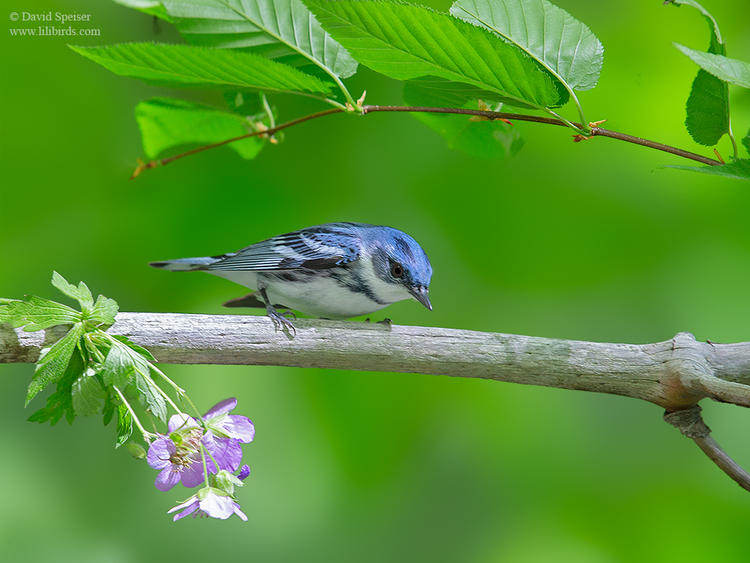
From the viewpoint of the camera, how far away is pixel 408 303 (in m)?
1.69

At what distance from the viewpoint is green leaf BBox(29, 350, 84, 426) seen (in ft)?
2.33

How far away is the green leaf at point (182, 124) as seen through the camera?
998mm

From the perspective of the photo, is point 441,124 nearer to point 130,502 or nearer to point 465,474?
point 465,474

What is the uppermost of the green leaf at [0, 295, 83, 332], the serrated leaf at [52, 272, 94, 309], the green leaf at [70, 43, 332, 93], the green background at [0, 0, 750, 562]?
the green leaf at [70, 43, 332, 93]

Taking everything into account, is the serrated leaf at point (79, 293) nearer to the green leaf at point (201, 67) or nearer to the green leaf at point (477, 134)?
the green leaf at point (201, 67)

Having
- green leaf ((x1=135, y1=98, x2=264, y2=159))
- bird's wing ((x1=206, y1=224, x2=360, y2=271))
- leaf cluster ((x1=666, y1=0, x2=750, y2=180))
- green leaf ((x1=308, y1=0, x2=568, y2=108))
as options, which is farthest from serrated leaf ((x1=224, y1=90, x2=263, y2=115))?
leaf cluster ((x1=666, y1=0, x2=750, y2=180))

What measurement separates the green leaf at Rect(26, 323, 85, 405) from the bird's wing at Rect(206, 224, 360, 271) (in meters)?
0.44

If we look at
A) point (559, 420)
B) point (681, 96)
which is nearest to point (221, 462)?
point (559, 420)

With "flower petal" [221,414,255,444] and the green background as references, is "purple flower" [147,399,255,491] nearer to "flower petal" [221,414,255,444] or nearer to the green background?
"flower petal" [221,414,255,444]

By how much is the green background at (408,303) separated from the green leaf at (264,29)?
34.0 inches

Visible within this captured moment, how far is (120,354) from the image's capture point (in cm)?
68

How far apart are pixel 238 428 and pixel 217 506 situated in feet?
0.30

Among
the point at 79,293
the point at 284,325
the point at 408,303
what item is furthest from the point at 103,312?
the point at 408,303

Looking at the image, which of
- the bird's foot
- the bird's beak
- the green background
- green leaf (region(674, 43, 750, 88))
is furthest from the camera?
the green background
